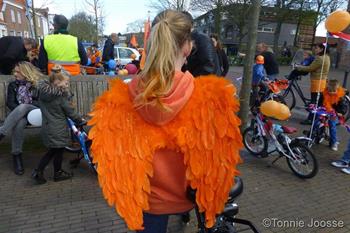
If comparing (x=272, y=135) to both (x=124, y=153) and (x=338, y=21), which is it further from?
(x=124, y=153)

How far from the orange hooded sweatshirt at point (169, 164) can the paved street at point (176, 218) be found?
149 centimetres

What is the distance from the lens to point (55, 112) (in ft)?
12.9

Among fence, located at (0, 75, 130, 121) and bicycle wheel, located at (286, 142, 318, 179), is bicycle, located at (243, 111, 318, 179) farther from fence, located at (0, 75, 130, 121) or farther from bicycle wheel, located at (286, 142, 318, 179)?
fence, located at (0, 75, 130, 121)

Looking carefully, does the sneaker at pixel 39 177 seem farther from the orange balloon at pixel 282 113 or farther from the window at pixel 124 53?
the window at pixel 124 53

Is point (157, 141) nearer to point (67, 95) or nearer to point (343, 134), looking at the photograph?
point (67, 95)

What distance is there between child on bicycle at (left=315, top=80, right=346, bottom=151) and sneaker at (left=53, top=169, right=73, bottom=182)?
4124 mm

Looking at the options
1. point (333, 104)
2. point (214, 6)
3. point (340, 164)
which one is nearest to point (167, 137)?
point (340, 164)

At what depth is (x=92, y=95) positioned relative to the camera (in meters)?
5.21

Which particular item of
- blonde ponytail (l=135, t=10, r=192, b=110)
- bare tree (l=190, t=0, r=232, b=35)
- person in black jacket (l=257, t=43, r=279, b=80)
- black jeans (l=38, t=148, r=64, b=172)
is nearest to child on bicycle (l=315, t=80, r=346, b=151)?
person in black jacket (l=257, t=43, r=279, b=80)

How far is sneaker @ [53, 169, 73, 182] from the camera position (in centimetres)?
415

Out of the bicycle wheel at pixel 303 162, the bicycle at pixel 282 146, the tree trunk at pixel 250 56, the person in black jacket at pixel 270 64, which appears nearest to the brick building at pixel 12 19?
the person in black jacket at pixel 270 64

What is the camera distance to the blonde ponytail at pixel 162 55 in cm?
151

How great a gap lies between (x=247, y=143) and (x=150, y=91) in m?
3.97

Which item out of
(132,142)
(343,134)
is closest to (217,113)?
(132,142)
